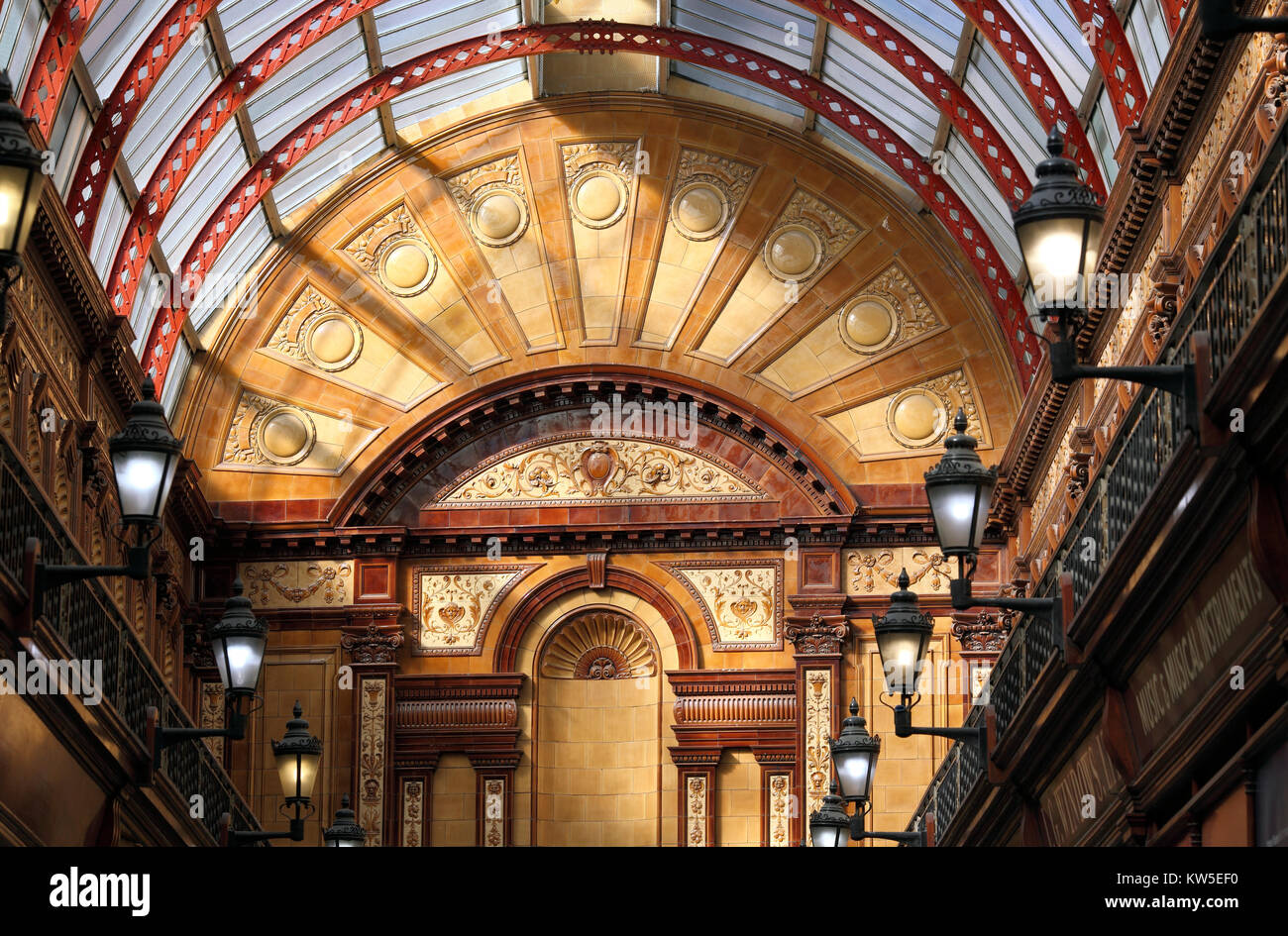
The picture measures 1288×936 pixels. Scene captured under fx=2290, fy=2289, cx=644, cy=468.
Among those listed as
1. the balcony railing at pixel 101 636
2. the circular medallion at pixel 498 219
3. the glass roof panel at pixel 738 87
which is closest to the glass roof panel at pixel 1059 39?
the glass roof panel at pixel 738 87

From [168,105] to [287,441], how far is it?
240 inches

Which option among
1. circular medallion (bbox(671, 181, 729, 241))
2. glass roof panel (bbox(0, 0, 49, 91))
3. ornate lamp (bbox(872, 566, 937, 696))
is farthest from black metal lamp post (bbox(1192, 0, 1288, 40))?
circular medallion (bbox(671, 181, 729, 241))

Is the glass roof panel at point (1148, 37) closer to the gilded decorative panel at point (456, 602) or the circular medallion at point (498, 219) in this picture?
the circular medallion at point (498, 219)

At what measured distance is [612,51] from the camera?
31.2 meters

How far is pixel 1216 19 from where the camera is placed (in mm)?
9383

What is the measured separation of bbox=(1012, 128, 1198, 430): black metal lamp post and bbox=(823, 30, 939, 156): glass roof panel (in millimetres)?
18429

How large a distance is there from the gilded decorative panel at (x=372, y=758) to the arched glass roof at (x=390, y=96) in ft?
18.4

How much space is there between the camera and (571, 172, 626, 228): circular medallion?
33.3 metres

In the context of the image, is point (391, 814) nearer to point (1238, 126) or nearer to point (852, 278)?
point (852, 278)

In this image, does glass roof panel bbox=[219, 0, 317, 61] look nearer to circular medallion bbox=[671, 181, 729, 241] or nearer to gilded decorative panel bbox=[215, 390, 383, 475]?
gilded decorative panel bbox=[215, 390, 383, 475]

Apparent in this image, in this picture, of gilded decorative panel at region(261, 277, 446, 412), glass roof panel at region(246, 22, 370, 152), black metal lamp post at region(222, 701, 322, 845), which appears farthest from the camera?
gilded decorative panel at region(261, 277, 446, 412)

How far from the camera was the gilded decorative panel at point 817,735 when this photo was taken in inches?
1216

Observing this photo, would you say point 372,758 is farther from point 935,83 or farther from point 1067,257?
point 1067,257

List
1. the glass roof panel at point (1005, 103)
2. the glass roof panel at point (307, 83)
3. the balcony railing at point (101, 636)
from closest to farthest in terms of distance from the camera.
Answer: the balcony railing at point (101, 636) < the glass roof panel at point (1005, 103) < the glass roof panel at point (307, 83)
